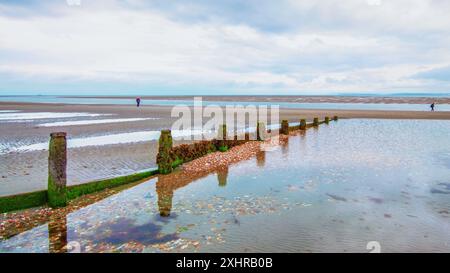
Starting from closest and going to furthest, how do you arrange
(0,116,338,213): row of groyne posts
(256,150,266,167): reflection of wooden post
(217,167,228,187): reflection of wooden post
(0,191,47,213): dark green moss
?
(0,191,47,213): dark green moss
(0,116,338,213): row of groyne posts
(217,167,228,187): reflection of wooden post
(256,150,266,167): reflection of wooden post

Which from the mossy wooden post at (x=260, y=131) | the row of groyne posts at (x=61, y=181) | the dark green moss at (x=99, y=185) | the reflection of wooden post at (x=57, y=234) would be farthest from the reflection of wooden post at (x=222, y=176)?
the mossy wooden post at (x=260, y=131)

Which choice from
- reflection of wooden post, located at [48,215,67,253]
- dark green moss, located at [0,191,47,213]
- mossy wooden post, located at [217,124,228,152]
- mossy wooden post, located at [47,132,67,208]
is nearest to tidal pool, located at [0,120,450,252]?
reflection of wooden post, located at [48,215,67,253]

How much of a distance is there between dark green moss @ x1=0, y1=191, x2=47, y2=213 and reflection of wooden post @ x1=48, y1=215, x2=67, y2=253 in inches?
45.8

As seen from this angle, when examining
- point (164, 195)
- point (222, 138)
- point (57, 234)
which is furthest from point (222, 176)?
point (57, 234)

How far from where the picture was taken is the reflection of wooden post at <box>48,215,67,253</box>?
700 cm

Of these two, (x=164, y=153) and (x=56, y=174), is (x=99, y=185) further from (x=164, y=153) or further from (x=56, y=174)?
(x=164, y=153)

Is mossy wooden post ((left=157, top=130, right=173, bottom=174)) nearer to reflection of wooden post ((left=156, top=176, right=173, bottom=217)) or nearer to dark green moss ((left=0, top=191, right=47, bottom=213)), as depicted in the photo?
reflection of wooden post ((left=156, top=176, right=173, bottom=217))

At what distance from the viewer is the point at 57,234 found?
7.70 metres

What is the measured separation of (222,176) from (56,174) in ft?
20.9

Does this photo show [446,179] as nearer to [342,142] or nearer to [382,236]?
[382,236]

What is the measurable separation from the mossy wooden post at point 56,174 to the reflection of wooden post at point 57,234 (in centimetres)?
82

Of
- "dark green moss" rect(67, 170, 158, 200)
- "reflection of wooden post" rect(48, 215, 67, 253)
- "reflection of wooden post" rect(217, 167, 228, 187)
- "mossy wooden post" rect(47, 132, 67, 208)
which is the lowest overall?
"reflection of wooden post" rect(48, 215, 67, 253)

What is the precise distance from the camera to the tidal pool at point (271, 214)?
7.20 m
